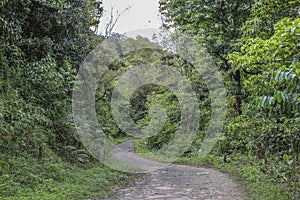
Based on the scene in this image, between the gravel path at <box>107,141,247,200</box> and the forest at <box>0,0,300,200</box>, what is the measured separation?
0.36 metres

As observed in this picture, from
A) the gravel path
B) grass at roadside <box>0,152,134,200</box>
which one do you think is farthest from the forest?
the gravel path

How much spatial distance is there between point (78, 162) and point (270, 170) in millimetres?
5257

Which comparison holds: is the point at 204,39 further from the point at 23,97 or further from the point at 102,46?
the point at 23,97

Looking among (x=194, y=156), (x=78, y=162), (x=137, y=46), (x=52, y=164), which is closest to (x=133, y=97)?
(x=137, y=46)

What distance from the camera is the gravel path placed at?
5.86 metres

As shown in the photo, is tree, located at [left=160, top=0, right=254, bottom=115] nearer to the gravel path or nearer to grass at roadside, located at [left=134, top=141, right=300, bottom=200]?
grass at roadside, located at [left=134, top=141, right=300, bottom=200]

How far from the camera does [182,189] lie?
6.66 metres

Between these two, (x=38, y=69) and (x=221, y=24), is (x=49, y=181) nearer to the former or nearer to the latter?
(x=38, y=69)

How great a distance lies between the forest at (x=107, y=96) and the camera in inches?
182

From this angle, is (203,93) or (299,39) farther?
(203,93)

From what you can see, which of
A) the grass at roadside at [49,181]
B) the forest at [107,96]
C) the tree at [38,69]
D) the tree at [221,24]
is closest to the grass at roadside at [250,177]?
the forest at [107,96]

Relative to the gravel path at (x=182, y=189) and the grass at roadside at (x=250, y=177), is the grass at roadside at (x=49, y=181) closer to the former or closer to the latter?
the gravel path at (x=182, y=189)

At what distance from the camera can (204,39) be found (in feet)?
33.6

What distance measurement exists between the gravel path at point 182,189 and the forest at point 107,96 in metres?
0.36
